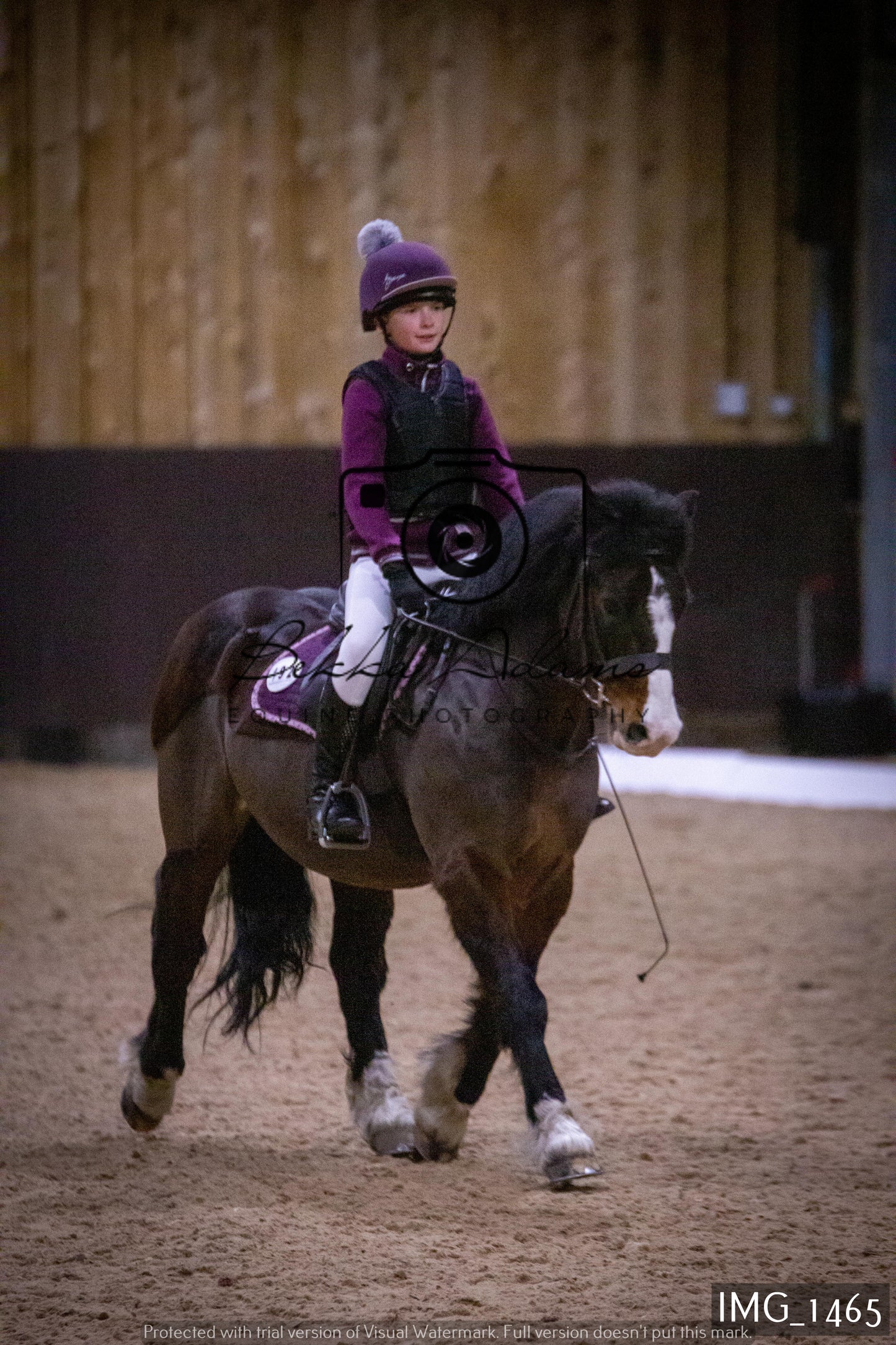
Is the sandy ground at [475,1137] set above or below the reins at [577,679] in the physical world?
below

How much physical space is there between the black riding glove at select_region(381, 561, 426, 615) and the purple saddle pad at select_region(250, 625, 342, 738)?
33 centimetres

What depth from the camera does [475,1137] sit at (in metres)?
4.05

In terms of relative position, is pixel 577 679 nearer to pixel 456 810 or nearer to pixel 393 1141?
pixel 456 810

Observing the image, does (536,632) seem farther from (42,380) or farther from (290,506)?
(42,380)

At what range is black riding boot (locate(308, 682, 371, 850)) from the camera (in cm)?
355

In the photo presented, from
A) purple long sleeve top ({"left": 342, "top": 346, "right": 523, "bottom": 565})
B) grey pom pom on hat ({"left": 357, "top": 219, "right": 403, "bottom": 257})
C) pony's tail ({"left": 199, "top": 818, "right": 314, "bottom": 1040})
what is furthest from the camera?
pony's tail ({"left": 199, "top": 818, "right": 314, "bottom": 1040})

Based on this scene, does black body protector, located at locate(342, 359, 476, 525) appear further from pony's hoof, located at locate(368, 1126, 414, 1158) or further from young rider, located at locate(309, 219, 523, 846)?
pony's hoof, located at locate(368, 1126, 414, 1158)

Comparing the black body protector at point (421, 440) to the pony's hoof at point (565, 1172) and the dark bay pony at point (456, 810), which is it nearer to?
the dark bay pony at point (456, 810)

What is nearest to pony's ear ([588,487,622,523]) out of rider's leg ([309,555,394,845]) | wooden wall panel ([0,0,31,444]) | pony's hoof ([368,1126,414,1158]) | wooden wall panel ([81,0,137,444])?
rider's leg ([309,555,394,845])

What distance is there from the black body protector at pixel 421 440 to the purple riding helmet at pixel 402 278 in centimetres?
15

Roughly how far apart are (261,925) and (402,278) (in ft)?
5.88

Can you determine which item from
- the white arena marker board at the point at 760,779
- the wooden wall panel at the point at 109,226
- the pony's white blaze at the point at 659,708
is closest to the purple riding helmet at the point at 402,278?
the pony's white blaze at the point at 659,708

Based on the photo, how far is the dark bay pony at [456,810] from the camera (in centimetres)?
319

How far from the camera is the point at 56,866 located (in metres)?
7.53
